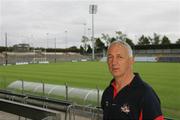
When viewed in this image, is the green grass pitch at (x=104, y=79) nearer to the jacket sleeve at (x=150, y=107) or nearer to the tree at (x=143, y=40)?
the jacket sleeve at (x=150, y=107)

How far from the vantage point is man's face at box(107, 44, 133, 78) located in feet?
9.52

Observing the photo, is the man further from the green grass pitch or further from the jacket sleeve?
the green grass pitch

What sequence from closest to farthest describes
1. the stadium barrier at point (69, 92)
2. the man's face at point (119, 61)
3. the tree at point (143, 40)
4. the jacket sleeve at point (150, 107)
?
the jacket sleeve at point (150, 107), the man's face at point (119, 61), the stadium barrier at point (69, 92), the tree at point (143, 40)

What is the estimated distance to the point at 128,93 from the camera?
290 centimetres

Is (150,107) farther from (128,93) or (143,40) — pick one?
(143,40)

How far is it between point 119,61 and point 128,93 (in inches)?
11.6

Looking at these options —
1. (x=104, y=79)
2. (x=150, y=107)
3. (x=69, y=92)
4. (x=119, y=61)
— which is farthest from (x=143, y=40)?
(x=150, y=107)

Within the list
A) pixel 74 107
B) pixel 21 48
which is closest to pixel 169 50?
pixel 21 48

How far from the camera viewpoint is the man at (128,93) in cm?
276

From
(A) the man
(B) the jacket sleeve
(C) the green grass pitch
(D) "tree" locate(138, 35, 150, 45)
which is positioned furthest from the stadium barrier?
(D) "tree" locate(138, 35, 150, 45)

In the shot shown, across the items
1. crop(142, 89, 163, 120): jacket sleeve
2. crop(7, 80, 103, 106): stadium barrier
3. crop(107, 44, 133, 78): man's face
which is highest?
crop(107, 44, 133, 78): man's face

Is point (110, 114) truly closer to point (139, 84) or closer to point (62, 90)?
point (139, 84)

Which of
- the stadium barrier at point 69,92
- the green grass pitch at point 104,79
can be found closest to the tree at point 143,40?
the green grass pitch at point 104,79

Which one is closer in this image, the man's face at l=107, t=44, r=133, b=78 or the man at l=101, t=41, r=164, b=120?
the man at l=101, t=41, r=164, b=120
